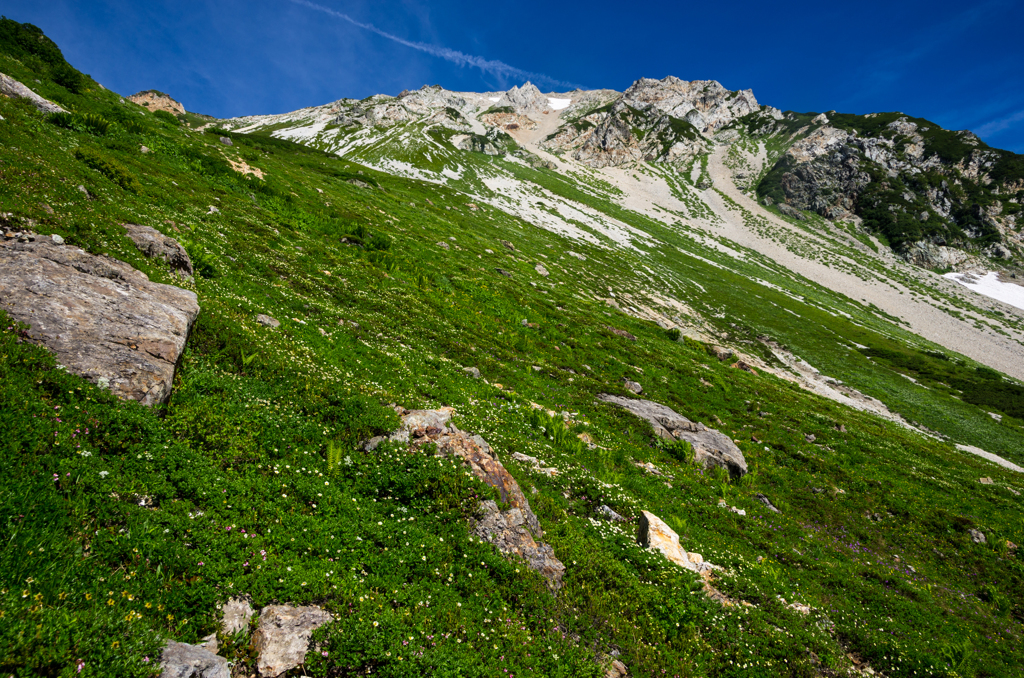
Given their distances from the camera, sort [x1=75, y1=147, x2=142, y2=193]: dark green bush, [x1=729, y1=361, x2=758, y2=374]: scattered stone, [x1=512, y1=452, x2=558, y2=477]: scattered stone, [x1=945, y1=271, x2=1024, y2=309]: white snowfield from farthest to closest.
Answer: [x1=945, y1=271, x2=1024, y2=309]: white snowfield → [x1=729, y1=361, x2=758, y2=374]: scattered stone → [x1=75, y1=147, x2=142, y2=193]: dark green bush → [x1=512, y1=452, x2=558, y2=477]: scattered stone

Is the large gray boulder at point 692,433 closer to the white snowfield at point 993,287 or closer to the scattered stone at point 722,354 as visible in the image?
the scattered stone at point 722,354

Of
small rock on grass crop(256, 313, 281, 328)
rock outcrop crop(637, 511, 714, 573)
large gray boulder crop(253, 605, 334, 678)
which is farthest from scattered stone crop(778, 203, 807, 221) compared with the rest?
large gray boulder crop(253, 605, 334, 678)

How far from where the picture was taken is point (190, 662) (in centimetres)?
480

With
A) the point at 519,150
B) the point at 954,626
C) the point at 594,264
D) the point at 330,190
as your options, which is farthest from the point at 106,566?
the point at 519,150

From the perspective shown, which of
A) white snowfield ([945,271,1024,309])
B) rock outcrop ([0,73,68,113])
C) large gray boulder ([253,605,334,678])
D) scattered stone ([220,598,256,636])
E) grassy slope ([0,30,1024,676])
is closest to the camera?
large gray boulder ([253,605,334,678])

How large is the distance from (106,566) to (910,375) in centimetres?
7255

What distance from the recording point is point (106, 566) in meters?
5.28

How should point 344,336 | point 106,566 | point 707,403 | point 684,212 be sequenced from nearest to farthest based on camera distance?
point 106,566, point 344,336, point 707,403, point 684,212

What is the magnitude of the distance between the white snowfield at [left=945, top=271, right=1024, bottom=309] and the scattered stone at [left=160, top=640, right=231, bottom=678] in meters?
174

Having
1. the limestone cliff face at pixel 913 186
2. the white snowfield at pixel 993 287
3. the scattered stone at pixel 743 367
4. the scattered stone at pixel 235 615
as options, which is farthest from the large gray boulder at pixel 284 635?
the limestone cliff face at pixel 913 186

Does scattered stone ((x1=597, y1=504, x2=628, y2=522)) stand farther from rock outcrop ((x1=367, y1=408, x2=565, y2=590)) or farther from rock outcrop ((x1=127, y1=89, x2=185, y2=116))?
rock outcrop ((x1=127, y1=89, x2=185, y2=116))

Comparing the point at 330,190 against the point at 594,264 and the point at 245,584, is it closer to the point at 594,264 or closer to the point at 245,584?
the point at 594,264

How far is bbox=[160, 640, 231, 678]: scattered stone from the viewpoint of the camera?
4.64 metres

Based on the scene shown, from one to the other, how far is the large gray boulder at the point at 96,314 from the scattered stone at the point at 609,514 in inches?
466
